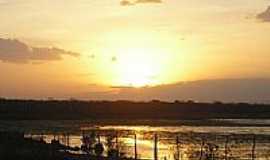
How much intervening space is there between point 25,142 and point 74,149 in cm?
380

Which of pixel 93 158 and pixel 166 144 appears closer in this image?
pixel 93 158

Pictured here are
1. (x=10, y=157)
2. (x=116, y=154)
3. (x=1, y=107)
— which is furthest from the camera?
(x=1, y=107)

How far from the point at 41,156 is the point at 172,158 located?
8679 millimetres

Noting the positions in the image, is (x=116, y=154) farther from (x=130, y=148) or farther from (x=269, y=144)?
(x=269, y=144)

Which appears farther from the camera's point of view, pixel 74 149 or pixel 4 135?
pixel 4 135

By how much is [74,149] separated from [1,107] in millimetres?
125216

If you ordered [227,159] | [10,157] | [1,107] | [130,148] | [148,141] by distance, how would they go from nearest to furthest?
[10,157]
[227,159]
[130,148]
[148,141]
[1,107]

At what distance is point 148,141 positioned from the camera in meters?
65.6

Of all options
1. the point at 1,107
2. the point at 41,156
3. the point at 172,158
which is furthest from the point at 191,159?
the point at 1,107

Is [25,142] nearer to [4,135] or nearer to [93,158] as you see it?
[4,135]

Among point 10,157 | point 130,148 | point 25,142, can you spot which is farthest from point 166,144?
point 10,157

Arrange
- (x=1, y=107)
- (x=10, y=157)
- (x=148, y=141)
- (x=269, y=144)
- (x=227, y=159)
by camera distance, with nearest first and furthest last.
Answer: (x=10, y=157) → (x=227, y=159) → (x=269, y=144) → (x=148, y=141) → (x=1, y=107)

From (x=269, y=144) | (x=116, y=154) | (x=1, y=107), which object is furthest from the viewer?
(x=1, y=107)

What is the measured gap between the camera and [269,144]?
5772 cm
